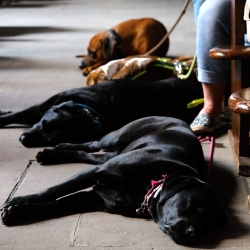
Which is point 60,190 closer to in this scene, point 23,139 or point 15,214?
point 15,214

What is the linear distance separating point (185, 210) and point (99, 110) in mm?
1559

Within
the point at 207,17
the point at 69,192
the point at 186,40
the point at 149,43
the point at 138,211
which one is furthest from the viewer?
the point at 186,40

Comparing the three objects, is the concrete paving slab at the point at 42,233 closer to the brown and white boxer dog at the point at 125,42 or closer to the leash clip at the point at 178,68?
the leash clip at the point at 178,68

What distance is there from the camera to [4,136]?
370 centimetres

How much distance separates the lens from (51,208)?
2.54m

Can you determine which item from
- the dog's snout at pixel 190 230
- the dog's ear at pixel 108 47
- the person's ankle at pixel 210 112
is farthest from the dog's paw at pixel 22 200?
the dog's ear at pixel 108 47

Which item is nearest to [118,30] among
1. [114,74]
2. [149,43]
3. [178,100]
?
[149,43]

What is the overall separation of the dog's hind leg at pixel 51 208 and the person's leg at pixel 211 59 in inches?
47.2

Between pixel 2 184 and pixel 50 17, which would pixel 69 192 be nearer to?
pixel 2 184

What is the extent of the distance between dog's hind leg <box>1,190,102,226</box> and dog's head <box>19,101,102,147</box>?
92cm

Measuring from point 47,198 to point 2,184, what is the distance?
419 millimetres

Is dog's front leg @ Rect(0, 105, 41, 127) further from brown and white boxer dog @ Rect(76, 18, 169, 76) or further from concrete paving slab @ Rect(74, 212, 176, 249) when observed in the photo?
brown and white boxer dog @ Rect(76, 18, 169, 76)

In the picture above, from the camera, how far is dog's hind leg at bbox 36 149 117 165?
316cm

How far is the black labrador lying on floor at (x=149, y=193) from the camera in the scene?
87.4 inches
